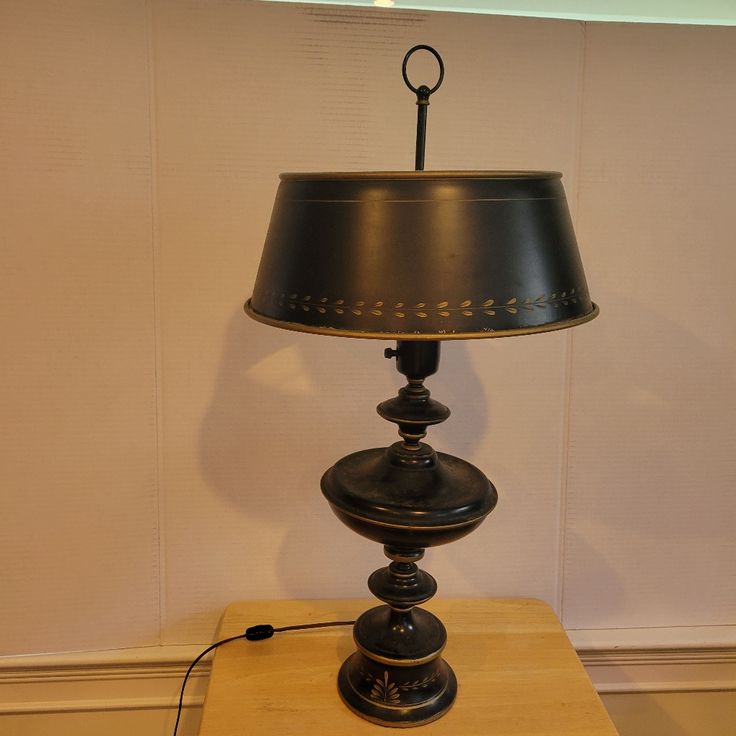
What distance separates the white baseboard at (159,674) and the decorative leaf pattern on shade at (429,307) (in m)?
0.78

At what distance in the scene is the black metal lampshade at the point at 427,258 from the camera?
74 centimetres

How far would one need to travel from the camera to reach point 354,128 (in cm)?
116

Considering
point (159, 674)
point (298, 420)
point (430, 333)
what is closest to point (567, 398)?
point (298, 420)

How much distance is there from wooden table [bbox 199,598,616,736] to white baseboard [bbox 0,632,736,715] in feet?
0.53

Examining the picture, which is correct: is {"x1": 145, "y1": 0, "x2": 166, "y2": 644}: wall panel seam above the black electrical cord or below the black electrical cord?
above

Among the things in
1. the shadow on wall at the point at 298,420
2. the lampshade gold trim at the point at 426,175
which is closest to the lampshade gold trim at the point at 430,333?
the lampshade gold trim at the point at 426,175

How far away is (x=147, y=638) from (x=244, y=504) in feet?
0.91

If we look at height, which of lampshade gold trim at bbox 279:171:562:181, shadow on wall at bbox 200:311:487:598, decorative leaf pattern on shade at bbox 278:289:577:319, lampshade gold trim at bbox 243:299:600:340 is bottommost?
shadow on wall at bbox 200:311:487:598

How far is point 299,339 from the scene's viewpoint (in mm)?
1223

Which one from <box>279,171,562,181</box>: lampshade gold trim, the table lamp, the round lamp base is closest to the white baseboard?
the round lamp base

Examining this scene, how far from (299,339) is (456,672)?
54cm

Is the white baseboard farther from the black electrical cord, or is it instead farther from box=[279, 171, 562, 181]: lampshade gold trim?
box=[279, 171, 562, 181]: lampshade gold trim

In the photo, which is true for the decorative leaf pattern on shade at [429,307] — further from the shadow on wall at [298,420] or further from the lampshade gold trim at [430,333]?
the shadow on wall at [298,420]

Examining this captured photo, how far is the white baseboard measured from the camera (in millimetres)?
1273
